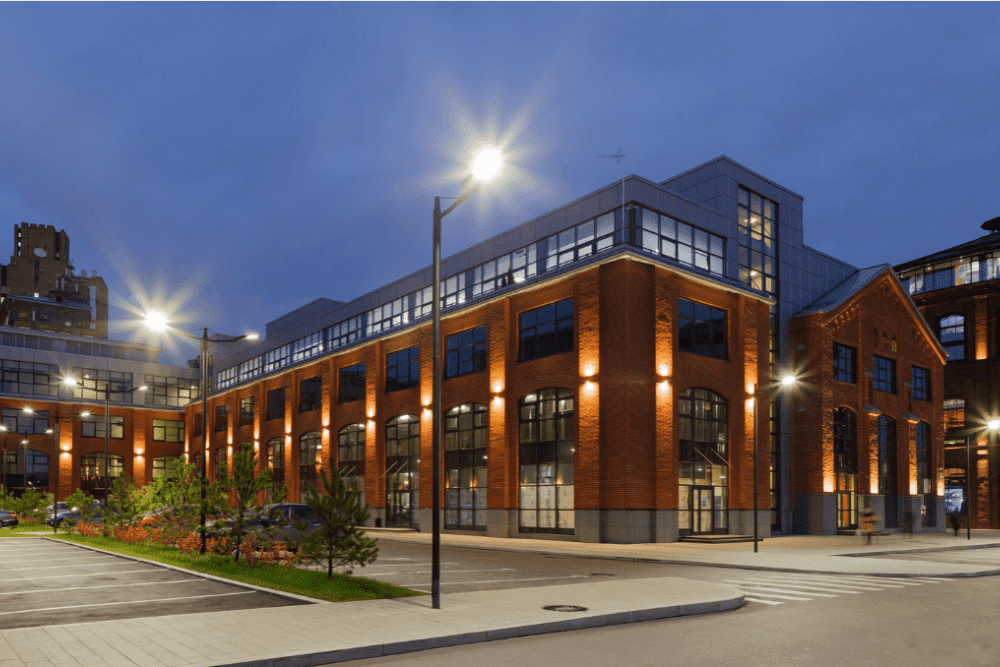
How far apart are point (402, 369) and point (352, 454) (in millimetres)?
8450

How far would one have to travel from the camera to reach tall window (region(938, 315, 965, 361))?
62.1 metres

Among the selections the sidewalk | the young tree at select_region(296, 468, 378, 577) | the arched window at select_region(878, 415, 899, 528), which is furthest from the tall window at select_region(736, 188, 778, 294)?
the young tree at select_region(296, 468, 378, 577)

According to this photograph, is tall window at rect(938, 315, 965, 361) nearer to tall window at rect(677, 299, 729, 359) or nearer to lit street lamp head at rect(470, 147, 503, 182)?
tall window at rect(677, 299, 729, 359)

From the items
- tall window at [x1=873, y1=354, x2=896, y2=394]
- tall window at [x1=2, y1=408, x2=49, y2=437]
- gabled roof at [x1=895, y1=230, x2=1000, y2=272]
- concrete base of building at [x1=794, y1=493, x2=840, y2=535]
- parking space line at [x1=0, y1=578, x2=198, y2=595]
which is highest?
gabled roof at [x1=895, y1=230, x2=1000, y2=272]

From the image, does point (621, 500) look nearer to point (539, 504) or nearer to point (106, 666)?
point (539, 504)

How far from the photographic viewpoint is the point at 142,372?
88.3 meters

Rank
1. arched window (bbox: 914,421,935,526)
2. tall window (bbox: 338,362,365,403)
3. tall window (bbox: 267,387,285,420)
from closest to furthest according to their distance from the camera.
Answer: arched window (bbox: 914,421,935,526)
tall window (bbox: 338,362,365,403)
tall window (bbox: 267,387,285,420)

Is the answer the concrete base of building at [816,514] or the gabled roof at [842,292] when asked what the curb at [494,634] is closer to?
the concrete base of building at [816,514]

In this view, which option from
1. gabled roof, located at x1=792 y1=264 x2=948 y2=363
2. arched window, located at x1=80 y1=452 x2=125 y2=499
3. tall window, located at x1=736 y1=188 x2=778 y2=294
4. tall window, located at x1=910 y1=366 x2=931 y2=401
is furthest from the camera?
arched window, located at x1=80 y1=452 x2=125 y2=499

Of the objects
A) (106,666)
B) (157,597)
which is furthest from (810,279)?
(106,666)

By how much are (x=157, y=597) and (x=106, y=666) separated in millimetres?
7028

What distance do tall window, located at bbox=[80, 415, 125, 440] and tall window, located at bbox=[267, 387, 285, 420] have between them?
22.9 metres

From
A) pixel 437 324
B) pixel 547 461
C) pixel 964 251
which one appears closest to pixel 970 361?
pixel 964 251

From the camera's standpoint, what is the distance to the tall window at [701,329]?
37406mm
